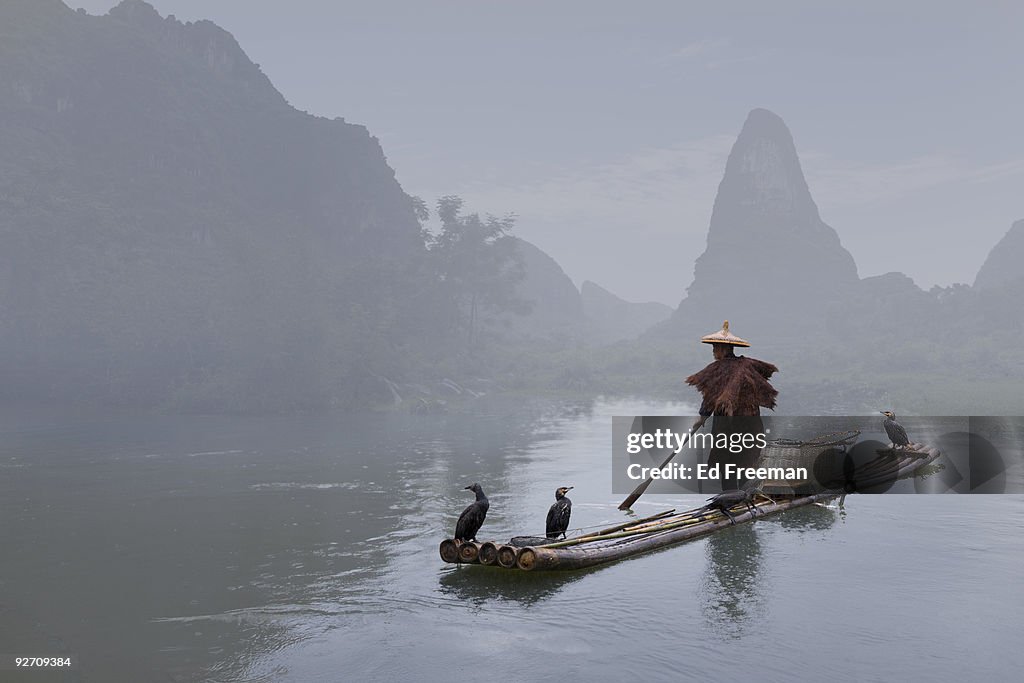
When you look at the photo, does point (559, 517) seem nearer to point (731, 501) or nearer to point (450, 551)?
point (450, 551)

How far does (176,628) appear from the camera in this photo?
510 inches

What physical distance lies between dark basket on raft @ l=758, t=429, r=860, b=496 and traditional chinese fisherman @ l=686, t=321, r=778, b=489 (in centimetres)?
392

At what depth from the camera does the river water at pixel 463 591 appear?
36.3ft

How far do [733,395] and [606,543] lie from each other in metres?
3.98

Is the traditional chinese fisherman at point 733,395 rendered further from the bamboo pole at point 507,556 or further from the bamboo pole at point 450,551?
the bamboo pole at point 450,551

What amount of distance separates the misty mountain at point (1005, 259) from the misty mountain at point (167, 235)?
413ft

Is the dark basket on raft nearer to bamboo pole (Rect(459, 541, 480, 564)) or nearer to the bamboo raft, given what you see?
the bamboo raft

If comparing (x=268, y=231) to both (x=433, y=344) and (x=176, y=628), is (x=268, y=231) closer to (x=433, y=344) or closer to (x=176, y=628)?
(x=433, y=344)

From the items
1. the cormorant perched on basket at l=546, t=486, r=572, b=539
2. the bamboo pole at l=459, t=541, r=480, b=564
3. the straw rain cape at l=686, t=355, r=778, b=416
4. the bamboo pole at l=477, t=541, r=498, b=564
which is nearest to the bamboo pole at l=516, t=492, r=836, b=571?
the bamboo pole at l=477, t=541, r=498, b=564

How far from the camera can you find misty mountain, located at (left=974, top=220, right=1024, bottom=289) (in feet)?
543

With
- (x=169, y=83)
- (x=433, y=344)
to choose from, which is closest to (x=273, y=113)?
(x=169, y=83)

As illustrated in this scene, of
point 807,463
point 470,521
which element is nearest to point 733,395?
point 470,521

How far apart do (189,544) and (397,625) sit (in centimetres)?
910

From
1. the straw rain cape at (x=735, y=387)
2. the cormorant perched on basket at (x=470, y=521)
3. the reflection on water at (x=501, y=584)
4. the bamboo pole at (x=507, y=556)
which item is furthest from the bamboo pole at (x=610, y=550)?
the straw rain cape at (x=735, y=387)
